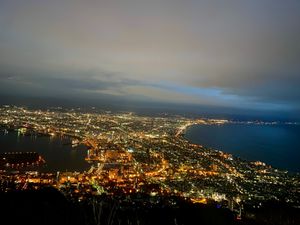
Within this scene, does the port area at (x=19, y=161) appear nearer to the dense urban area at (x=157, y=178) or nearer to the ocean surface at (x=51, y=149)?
the dense urban area at (x=157, y=178)

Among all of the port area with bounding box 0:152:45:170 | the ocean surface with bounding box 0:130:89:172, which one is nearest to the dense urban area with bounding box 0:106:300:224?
the port area with bounding box 0:152:45:170

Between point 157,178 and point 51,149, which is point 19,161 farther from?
point 157,178

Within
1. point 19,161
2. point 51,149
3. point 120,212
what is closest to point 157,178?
point 120,212

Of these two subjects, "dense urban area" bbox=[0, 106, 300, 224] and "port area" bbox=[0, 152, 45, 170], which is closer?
"dense urban area" bbox=[0, 106, 300, 224]

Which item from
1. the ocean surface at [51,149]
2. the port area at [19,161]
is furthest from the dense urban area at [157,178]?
the ocean surface at [51,149]

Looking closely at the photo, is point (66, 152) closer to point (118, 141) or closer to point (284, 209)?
point (118, 141)

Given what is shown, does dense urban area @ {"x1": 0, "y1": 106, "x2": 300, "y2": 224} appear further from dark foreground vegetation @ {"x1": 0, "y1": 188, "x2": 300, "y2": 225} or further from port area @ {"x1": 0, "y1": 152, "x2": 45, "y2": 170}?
dark foreground vegetation @ {"x1": 0, "y1": 188, "x2": 300, "y2": 225}

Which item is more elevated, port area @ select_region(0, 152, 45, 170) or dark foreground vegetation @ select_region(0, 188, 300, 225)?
dark foreground vegetation @ select_region(0, 188, 300, 225)
